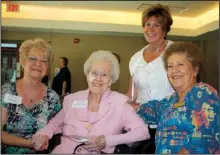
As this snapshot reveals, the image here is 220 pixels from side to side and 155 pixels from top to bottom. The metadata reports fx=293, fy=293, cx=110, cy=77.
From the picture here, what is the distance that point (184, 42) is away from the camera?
197cm

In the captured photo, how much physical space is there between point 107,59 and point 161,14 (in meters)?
0.49

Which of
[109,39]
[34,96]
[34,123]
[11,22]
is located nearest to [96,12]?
[109,39]

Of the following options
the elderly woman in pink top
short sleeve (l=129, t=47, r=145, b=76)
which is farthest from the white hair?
short sleeve (l=129, t=47, r=145, b=76)

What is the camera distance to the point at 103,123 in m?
1.99

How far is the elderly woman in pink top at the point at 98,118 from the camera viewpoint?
6.45 ft

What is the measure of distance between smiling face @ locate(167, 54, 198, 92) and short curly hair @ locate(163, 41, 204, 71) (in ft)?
0.09

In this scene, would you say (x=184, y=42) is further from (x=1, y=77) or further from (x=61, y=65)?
(x=1, y=77)

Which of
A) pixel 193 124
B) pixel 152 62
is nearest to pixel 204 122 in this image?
pixel 193 124

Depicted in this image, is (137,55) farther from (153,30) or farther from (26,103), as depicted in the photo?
(26,103)

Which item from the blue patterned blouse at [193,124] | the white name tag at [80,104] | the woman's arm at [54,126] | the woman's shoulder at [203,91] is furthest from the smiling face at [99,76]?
the woman's shoulder at [203,91]

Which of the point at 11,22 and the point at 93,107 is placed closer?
the point at 11,22

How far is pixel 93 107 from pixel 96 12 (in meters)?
0.65

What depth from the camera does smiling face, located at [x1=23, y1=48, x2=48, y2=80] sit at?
199 cm

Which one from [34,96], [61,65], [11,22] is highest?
[11,22]
